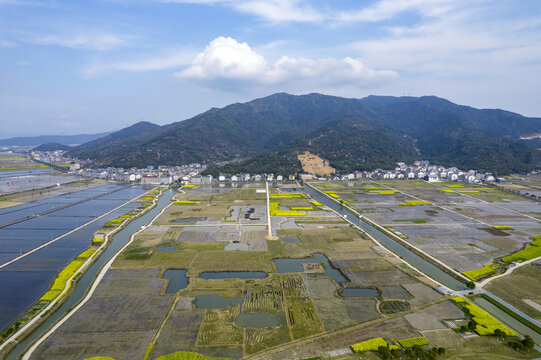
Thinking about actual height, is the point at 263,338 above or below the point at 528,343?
above

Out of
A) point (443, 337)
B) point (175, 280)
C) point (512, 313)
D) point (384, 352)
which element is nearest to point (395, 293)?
point (443, 337)

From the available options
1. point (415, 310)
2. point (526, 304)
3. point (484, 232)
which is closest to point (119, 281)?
point (415, 310)

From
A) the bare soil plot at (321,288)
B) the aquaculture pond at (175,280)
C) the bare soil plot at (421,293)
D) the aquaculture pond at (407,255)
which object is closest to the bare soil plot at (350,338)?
the bare soil plot at (421,293)

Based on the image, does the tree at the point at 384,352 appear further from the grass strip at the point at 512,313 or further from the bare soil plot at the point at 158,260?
the bare soil plot at the point at 158,260

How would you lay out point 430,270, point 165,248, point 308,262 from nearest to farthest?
point 430,270 → point 308,262 → point 165,248

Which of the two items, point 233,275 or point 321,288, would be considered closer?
point 321,288

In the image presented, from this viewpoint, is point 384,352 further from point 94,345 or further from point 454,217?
point 454,217

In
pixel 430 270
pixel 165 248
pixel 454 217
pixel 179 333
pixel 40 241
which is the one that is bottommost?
pixel 430 270

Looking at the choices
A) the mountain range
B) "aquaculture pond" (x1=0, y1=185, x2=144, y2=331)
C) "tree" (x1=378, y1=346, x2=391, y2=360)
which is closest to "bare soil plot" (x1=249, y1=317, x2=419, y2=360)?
"tree" (x1=378, y1=346, x2=391, y2=360)
